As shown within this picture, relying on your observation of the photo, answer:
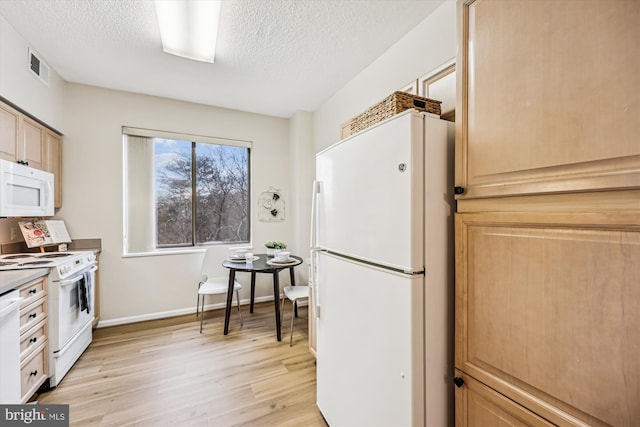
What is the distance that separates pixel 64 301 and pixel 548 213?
3.07m

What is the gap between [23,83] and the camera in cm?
222

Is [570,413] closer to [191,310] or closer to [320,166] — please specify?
[320,166]

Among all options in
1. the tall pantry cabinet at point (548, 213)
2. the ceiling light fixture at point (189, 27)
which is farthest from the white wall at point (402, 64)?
the ceiling light fixture at point (189, 27)

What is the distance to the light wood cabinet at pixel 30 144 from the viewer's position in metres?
2.10

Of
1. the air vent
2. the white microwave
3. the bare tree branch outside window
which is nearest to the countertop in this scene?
the white microwave

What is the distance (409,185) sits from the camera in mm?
1013

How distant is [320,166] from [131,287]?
2940 mm

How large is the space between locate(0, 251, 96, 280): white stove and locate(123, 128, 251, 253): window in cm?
86

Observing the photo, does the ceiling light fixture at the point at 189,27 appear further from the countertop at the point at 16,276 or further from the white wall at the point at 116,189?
the countertop at the point at 16,276

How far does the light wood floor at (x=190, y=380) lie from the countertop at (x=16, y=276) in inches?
35.0

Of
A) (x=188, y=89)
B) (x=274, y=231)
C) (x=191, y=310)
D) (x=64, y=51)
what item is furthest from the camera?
(x=274, y=231)

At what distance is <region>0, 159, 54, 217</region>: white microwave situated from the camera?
6.46 ft

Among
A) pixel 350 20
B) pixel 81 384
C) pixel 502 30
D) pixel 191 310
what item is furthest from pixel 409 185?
pixel 191 310

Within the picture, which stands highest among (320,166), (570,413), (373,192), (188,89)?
(188,89)
